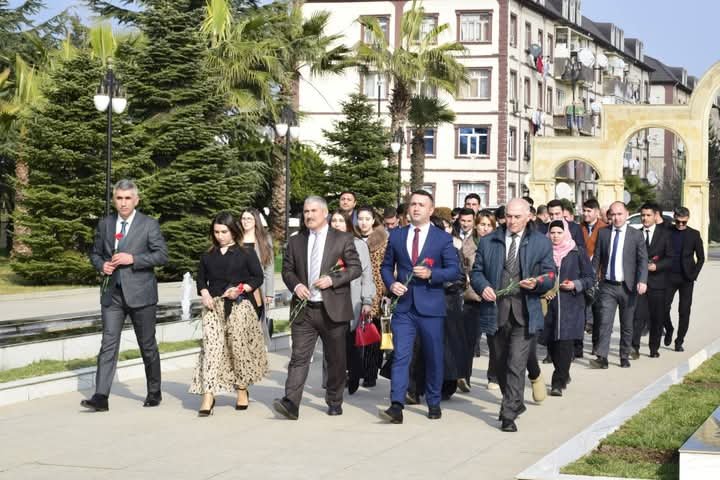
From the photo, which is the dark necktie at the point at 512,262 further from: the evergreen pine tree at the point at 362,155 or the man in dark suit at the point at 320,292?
the evergreen pine tree at the point at 362,155

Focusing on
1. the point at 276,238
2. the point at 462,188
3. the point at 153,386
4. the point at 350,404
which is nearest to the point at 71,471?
the point at 153,386

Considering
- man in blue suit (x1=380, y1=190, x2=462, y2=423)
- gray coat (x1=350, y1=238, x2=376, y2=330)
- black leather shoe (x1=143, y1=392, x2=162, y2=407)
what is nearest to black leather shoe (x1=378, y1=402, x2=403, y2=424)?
man in blue suit (x1=380, y1=190, x2=462, y2=423)

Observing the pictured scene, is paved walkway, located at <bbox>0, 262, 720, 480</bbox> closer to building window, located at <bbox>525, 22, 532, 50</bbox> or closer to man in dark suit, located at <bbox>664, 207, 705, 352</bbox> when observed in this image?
man in dark suit, located at <bbox>664, 207, 705, 352</bbox>

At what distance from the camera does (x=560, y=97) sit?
79312 millimetres

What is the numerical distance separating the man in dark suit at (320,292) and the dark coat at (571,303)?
273 cm

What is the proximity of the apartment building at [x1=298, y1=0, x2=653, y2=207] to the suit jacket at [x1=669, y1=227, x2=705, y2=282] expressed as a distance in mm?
46692

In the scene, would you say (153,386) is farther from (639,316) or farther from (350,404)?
(639,316)

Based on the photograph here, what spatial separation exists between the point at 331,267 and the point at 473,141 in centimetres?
5774

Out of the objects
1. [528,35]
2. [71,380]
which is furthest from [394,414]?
[528,35]

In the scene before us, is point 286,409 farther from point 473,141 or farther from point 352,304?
point 473,141

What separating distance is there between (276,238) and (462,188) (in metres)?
25.4

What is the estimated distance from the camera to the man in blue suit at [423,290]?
1095 cm

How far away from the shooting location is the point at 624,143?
Result: 52531 millimetres

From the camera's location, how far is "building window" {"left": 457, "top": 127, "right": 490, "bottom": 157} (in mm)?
68000
